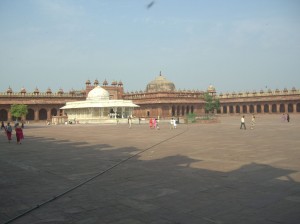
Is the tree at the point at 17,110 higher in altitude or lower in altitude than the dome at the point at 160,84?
lower

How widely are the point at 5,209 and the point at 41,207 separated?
50 cm

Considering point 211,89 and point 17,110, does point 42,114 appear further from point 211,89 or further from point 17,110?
point 211,89

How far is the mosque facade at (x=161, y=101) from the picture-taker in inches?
2002

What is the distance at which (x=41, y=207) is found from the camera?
15.2 feet

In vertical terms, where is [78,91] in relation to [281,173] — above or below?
above

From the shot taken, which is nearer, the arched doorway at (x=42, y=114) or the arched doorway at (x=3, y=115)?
the arched doorway at (x=3, y=115)

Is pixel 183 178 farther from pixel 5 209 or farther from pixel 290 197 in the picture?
pixel 5 209

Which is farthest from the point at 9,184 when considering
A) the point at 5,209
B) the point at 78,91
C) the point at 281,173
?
the point at 78,91

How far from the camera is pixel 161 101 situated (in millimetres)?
50562

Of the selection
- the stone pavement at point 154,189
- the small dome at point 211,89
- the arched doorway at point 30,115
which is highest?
the small dome at point 211,89

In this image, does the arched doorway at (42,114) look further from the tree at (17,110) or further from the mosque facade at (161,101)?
the tree at (17,110)

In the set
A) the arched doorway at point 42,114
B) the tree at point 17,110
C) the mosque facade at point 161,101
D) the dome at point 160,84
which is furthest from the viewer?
the dome at point 160,84

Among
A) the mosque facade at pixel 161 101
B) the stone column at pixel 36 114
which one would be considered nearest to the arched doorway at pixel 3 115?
the mosque facade at pixel 161 101

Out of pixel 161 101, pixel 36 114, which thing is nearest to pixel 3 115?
pixel 36 114
